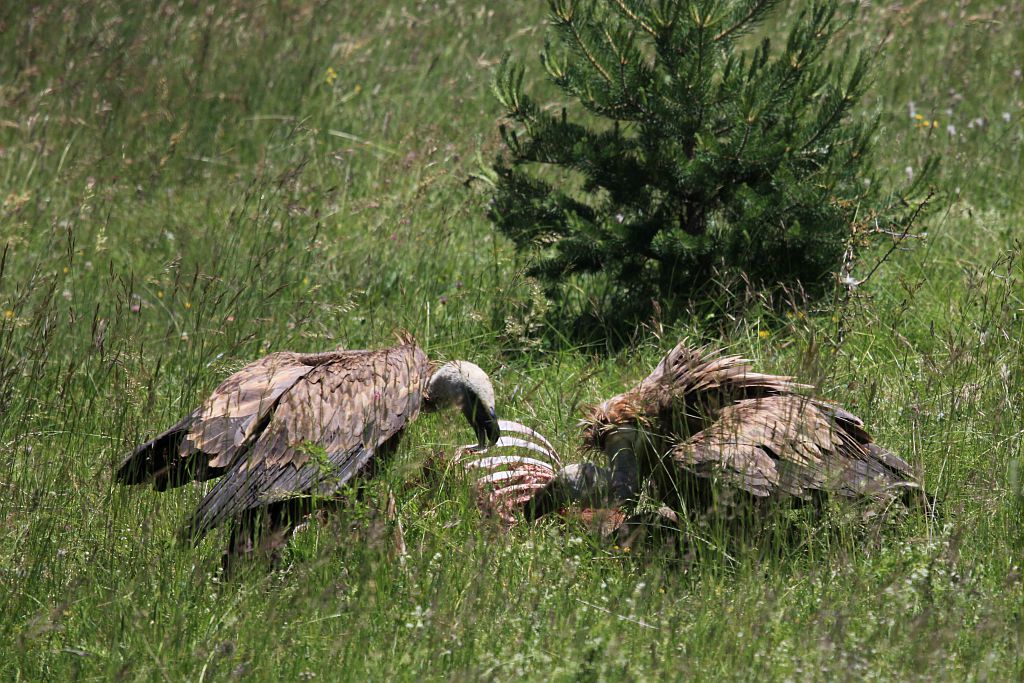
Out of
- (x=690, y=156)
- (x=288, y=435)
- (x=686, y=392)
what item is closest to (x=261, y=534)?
(x=288, y=435)

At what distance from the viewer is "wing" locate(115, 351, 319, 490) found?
3596 mm

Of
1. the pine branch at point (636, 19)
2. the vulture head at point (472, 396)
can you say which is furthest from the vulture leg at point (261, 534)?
the pine branch at point (636, 19)

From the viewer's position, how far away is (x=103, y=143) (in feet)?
25.0

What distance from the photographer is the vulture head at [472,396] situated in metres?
4.23

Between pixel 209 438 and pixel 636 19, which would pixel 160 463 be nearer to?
pixel 209 438

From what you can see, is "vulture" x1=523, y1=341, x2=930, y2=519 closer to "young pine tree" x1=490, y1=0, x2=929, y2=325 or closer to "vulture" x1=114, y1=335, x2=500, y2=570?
"vulture" x1=114, y1=335, x2=500, y2=570

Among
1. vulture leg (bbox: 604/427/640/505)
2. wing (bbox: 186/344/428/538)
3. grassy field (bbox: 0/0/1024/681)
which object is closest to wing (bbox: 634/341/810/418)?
vulture leg (bbox: 604/427/640/505)

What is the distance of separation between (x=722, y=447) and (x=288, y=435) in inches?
53.8

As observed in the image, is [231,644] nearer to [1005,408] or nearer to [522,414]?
[522,414]

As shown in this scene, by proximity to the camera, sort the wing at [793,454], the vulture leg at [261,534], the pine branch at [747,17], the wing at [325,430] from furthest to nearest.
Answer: the pine branch at [747,17] < the wing at [793,454] < the wing at [325,430] < the vulture leg at [261,534]

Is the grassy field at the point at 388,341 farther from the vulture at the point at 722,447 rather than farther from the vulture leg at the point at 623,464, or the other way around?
the vulture leg at the point at 623,464

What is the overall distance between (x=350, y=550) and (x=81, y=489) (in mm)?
1113

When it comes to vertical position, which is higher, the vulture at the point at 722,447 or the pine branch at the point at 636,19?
the pine branch at the point at 636,19

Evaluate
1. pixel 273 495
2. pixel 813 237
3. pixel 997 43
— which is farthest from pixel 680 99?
pixel 997 43
